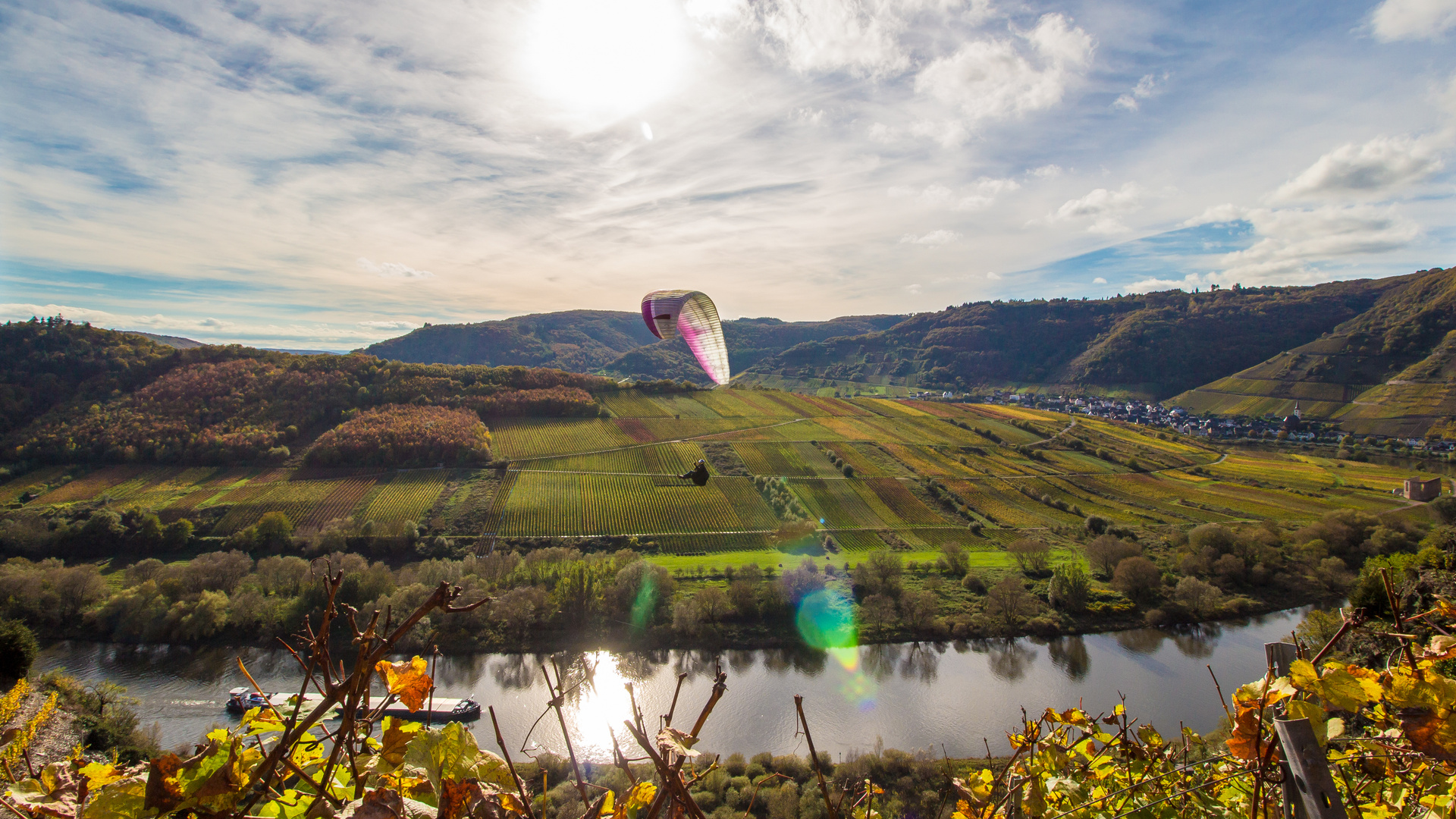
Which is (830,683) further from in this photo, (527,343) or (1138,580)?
(527,343)

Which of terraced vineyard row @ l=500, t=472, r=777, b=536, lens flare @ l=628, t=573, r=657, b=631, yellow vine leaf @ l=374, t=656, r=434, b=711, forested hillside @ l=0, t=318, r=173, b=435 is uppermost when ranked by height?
forested hillside @ l=0, t=318, r=173, b=435

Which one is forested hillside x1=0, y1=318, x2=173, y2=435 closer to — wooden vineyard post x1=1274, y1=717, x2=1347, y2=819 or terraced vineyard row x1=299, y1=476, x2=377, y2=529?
terraced vineyard row x1=299, y1=476, x2=377, y2=529

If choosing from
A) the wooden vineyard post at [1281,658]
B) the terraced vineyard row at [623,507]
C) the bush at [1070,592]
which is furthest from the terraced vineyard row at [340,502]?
the wooden vineyard post at [1281,658]

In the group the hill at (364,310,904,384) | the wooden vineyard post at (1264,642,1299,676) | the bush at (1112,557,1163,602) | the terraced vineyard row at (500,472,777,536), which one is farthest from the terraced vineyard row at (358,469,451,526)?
the hill at (364,310,904,384)

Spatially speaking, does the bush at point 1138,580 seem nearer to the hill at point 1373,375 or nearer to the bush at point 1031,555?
the bush at point 1031,555

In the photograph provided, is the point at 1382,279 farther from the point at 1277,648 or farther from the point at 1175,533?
the point at 1277,648
